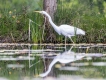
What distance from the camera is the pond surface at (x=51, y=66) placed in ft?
24.6

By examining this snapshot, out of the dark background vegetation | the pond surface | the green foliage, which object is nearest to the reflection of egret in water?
the pond surface

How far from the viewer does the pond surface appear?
24.6 ft

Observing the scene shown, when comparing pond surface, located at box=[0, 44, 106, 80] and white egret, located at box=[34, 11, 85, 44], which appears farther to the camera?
white egret, located at box=[34, 11, 85, 44]

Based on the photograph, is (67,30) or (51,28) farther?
(51,28)

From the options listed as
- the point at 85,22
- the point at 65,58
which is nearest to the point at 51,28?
the point at 85,22

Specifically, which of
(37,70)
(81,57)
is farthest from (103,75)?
(81,57)

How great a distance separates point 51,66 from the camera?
8734 mm

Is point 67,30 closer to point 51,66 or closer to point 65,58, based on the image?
point 65,58

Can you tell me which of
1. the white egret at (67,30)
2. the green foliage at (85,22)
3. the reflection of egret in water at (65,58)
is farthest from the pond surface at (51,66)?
the green foliage at (85,22)

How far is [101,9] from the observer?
2780 cm

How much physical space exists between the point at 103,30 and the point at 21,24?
8.76ft

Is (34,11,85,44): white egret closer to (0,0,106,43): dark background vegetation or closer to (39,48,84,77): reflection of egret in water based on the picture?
(0,0,106,43): dark background vegetation

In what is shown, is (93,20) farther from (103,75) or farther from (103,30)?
(103,75)

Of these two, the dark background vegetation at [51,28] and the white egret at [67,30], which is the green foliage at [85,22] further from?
the white egret at [67,30]
